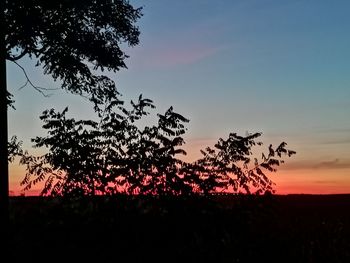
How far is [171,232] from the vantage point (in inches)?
366

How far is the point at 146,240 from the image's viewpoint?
9.01 meters

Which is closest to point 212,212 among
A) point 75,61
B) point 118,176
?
point 118,176

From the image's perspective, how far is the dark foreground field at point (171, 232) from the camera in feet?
27.4

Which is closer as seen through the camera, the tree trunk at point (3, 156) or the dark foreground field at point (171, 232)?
the dark foreground field at point (171, 232)

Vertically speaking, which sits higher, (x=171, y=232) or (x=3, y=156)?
(x=3, y=156)

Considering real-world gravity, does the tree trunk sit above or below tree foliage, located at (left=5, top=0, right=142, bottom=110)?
below

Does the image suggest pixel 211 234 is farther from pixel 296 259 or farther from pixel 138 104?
pixel 138 104

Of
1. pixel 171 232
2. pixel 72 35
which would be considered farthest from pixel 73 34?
pixel 171 232

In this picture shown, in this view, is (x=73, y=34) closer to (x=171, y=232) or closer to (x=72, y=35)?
(x=72, y=35)

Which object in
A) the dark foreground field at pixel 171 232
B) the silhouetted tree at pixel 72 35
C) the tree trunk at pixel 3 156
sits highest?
the silhouetted tree at pixel 72 35

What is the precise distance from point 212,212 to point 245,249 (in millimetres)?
1333

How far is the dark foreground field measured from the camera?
328 inches

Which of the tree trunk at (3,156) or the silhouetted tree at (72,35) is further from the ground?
the silhouetted tree at (72,35)

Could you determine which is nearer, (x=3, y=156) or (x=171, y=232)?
(x=171, y=232)
